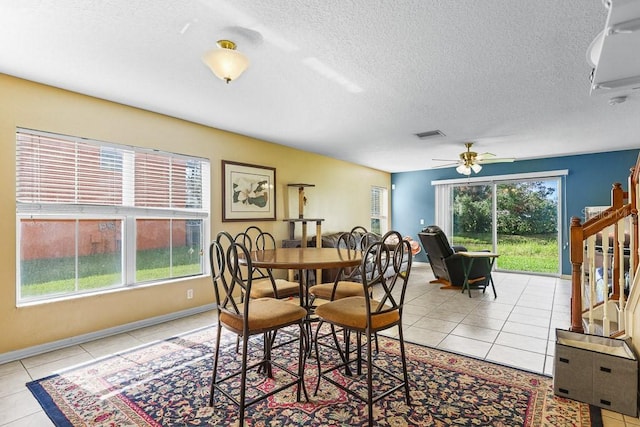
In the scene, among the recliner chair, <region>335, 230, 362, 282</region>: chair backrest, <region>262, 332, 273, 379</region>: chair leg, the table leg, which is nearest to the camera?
<region>262, 332, 273, 379</region>: chair leg

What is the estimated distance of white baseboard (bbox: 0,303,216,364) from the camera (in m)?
2.75

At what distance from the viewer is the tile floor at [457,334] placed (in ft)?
7.22

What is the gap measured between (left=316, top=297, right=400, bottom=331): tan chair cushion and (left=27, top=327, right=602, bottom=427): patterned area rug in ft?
1.73

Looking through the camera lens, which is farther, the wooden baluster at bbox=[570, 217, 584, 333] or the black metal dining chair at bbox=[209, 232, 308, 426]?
the wooden baluster at bbox=[570, 217, 584, 333]

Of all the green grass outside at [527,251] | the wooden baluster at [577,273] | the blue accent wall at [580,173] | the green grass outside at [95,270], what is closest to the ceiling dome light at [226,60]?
the green grass outside at [95,270]

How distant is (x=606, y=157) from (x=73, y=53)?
788cm

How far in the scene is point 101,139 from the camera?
3270 mm

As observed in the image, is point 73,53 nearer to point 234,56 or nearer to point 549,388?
point 234,56

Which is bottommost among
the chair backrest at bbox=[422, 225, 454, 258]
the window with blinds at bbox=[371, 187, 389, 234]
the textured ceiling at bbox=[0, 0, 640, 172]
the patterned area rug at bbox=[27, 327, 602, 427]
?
the patterned area rug at bbox=[27, 327, 602, 427]

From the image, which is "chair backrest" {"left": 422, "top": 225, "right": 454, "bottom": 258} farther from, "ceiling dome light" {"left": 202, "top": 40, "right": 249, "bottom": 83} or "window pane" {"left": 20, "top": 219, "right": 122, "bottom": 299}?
"window pane" {"left": 20, "top": 219, "right": 122, "bottom": 299}

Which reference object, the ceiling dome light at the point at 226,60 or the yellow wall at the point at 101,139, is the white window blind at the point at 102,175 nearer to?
the yellow wall at the point at 101,139

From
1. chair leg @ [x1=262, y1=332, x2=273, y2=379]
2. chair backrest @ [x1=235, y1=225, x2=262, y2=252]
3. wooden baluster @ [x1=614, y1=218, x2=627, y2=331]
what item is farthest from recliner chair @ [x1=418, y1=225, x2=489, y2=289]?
chair leg @ [x1=262, y1=332, x2=273, y2=379]

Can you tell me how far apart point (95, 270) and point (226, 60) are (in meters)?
2.61

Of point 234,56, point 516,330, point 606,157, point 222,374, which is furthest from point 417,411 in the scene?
point 606,157
